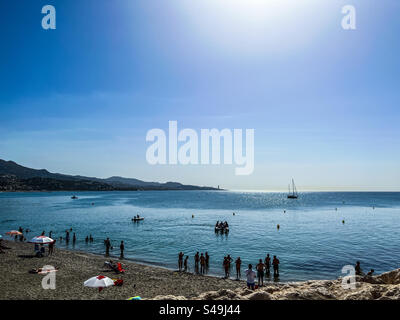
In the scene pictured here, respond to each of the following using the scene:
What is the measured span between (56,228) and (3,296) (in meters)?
38.6

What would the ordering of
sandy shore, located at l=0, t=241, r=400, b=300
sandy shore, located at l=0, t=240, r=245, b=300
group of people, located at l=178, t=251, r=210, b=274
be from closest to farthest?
1. sandy shore, located at l=0, t=241, r=400, b=300
2. sandy shore, located at l=0, t=240, r=245, b=300
3. group of people, located at l=178, t=251, r=210, b=274

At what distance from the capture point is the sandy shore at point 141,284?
10.1 meters

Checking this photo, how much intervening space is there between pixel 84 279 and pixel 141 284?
4754mm

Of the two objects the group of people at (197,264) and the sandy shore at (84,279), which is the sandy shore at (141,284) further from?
the group of people at (197,264)

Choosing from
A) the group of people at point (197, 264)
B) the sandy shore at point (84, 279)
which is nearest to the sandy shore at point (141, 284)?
the sandy shore at point (84, 279)

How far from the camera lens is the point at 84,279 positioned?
64.3 feet

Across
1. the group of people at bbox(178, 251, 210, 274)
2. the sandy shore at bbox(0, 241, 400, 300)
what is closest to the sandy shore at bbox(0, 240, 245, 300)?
the sandy shore at bbox(0, 241, 400, 300)

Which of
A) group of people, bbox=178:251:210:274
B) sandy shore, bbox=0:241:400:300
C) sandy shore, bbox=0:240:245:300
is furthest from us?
group of people, bbox=178:251:210:274

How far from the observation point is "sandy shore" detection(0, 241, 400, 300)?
1009 centimetres

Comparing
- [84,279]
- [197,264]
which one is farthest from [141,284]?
[197,264]

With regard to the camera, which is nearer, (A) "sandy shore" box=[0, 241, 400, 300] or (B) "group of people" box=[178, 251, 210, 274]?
(A) "sandy shore" box=[0, 241, 400, 300]

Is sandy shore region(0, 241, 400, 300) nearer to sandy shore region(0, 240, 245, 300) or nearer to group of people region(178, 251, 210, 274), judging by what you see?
sandy shore region(0, 240, 245, 300)
